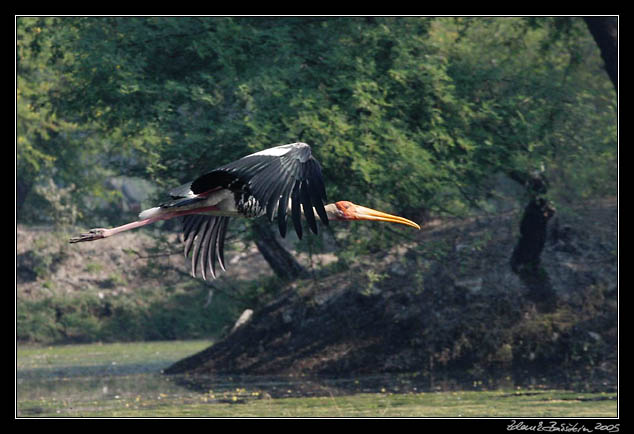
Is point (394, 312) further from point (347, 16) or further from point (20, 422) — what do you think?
point (20, 422)

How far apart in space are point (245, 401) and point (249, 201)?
578 cm

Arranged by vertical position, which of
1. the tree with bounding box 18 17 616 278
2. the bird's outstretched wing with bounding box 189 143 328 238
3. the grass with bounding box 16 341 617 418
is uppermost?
the tree with bounding box 18 17 616 278

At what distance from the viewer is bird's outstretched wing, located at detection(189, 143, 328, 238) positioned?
1128cm

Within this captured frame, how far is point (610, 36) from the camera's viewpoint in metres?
22.6

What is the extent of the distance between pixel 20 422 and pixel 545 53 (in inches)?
530

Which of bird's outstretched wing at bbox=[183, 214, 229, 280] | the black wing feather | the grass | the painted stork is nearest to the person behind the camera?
the black wing feather

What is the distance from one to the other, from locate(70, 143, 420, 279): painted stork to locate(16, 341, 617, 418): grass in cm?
297

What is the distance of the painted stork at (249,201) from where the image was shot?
37.3ft

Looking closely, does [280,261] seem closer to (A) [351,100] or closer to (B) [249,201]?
(A) [351,100]

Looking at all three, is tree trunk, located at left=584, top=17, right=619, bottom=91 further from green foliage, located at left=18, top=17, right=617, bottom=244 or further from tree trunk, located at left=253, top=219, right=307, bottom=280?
tree trunk, located at left=253, top=219, right=307, bottom=280

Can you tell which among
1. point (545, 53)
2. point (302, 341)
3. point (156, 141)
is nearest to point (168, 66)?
point (156, 141)

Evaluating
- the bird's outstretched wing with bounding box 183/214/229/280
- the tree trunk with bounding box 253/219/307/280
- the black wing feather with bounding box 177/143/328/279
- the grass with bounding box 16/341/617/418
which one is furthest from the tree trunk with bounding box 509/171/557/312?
the black wing feather with bounding box 177/143/328/279

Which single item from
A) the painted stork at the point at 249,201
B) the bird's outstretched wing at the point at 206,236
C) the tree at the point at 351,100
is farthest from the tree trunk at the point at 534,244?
the bird's outstretched wing at the point at 206,236

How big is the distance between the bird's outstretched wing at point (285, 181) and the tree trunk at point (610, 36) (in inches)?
482
